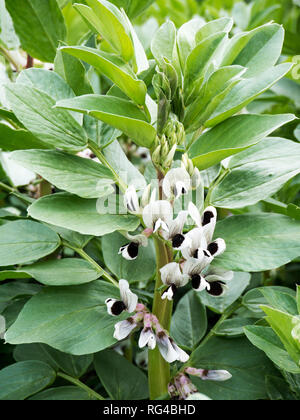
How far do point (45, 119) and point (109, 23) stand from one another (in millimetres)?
122

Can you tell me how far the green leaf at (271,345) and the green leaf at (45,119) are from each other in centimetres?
28

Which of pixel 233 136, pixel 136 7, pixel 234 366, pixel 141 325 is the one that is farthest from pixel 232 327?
pixel 136 7

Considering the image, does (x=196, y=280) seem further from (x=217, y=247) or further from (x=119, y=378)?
(x=119, y=378)

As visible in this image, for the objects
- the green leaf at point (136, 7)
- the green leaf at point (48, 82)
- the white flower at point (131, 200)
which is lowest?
the white flower at point (131, 200)

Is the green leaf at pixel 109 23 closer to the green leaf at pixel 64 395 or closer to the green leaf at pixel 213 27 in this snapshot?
the green leaf at pixel 213 27

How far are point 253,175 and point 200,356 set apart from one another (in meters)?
0.24

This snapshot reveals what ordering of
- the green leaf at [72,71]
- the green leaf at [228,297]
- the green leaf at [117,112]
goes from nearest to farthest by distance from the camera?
the green leaf at [117,112]
the green leaf at [72,71]
the green leaf at [228,297]

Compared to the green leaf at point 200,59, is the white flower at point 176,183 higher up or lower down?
lower down

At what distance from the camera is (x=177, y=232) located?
0.50 m

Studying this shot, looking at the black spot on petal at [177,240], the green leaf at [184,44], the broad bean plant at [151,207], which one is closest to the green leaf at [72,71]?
the broad bean plant at [151,207]

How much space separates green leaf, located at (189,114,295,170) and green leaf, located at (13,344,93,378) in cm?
32

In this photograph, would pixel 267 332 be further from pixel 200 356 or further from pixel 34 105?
pixel 34 105

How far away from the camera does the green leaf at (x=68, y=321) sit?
0.51m
